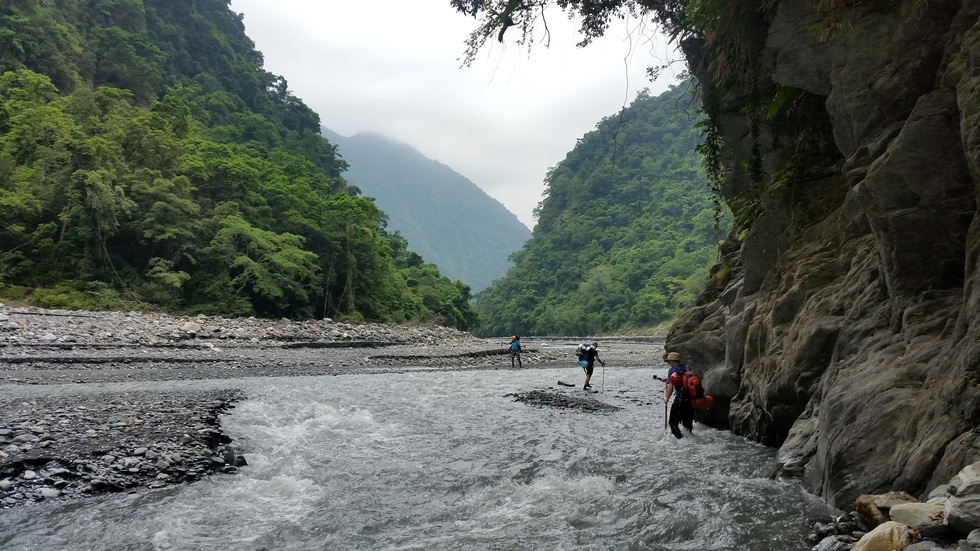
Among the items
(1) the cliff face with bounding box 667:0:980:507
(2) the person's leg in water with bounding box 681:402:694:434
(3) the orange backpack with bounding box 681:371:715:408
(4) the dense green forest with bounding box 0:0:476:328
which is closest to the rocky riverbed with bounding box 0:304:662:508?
(2) the person's leg in water with bounding box 681:402:694:434

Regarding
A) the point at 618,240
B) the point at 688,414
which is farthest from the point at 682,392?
the point at 618,240

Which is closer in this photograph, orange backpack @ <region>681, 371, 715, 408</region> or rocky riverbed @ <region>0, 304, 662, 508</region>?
rocky riverbed @ <region>0, 304, 662, 508</region>

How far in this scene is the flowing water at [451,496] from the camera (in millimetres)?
6410

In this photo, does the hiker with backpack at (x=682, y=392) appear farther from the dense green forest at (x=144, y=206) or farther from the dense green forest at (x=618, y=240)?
the dense green forest at (x=618, y=240)

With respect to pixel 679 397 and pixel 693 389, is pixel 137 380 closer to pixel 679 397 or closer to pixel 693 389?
pixel 679 397

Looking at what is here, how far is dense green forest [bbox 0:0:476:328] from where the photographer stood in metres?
42.3

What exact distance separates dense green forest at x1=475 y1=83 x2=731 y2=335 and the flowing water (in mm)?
84958

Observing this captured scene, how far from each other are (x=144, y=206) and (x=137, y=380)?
3368 centimetres

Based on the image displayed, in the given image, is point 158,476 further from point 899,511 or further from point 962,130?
point 962,130

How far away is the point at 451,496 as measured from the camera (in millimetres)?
8266

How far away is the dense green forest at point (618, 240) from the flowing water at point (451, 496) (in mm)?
84958

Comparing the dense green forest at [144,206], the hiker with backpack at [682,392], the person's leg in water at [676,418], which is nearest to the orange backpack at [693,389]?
the hiker with backpack at [682,392]

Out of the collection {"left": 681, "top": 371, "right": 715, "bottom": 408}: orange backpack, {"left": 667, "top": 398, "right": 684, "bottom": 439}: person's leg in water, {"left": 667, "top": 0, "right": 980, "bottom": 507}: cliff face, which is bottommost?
{"left": 667, "top": 398, "right": 684, "bottom": 439}: person's leg in water

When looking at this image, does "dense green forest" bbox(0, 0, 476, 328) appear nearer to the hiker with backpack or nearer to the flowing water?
the flowing water
